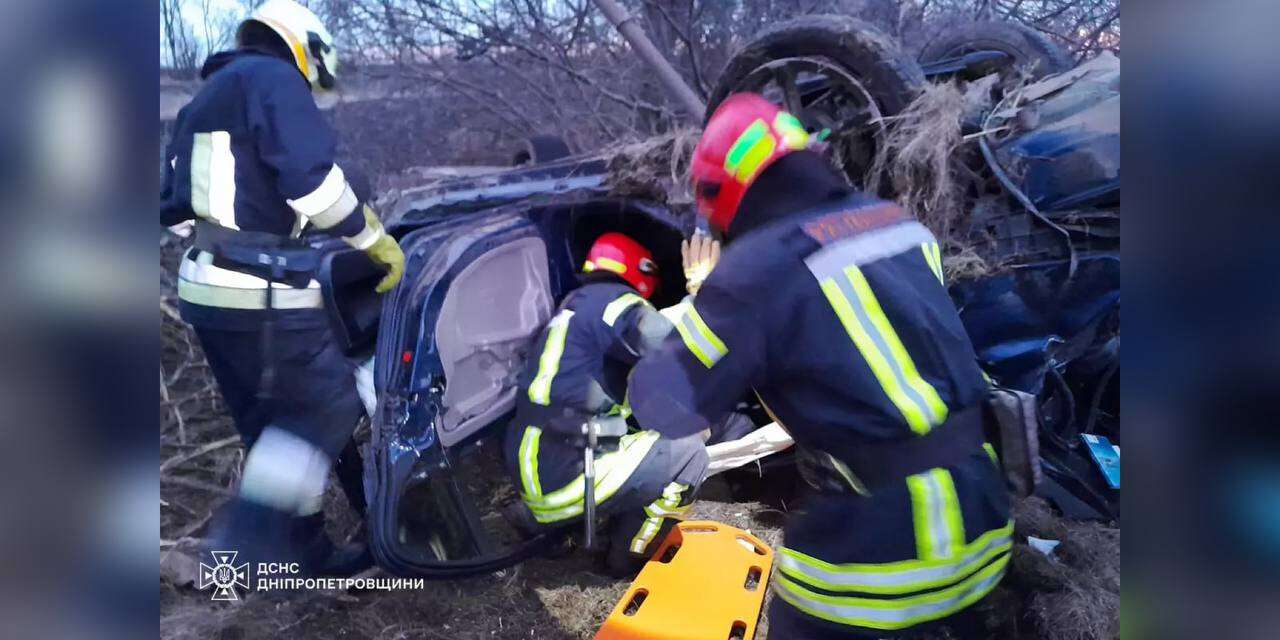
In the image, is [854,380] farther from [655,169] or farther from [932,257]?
[655,169]

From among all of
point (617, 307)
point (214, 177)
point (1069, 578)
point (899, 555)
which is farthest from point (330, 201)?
point (1069, 578)

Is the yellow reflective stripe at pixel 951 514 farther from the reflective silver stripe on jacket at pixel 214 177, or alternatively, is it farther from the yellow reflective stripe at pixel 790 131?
the reflective silver stripe on jacket at pixel 214 177

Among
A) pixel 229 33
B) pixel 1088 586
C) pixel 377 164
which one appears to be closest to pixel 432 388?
pixel 377 164

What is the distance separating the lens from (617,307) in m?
2.65

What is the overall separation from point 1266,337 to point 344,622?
291 centimetres

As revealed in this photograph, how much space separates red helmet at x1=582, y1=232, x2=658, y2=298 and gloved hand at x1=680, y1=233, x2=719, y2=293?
0.41 feet

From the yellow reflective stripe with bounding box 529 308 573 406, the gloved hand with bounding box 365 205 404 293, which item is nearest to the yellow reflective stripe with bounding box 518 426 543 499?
the yellow reflective stripe with bounding box 529 308 573 406

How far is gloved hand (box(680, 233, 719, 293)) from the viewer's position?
252 cm

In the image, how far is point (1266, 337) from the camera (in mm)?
2342

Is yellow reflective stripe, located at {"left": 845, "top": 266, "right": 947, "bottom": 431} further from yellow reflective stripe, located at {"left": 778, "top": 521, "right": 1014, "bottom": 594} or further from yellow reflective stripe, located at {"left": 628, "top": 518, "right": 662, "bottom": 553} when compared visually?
yellow reflective stripe, located at {"left": 628, "top": 518, "right": 662, "bottom": 553}

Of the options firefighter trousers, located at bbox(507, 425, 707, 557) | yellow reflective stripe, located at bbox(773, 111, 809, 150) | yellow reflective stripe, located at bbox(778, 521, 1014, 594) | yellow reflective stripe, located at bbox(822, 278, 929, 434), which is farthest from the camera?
firefighter trousers, located at bbox(507, 425, 707, 557)

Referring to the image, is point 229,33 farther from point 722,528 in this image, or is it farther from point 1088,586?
point 1088,586

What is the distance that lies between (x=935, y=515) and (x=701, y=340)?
75 cm

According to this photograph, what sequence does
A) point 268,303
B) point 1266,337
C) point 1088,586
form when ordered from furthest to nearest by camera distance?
point 268,303, point 1088,586, point 1266,337
